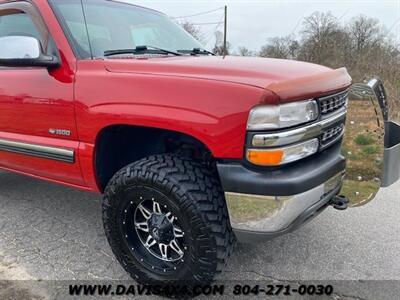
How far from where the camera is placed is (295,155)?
6.70 ft

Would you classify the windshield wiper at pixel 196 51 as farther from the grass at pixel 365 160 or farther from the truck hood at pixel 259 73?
the grass at pixel 365 160

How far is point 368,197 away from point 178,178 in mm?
1411

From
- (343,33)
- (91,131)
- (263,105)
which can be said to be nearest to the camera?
(263,105)

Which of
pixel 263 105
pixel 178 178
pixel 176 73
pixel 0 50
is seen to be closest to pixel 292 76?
pixel 263 105

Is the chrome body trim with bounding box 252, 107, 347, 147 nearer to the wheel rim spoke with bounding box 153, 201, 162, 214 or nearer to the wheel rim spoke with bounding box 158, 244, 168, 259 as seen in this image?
the wheel rim spoke with bounding box 153, 201, 162, 214

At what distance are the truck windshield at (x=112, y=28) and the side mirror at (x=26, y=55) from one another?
0.67 feet

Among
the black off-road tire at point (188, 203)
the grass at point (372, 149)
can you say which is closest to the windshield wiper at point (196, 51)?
the black off-road tire at point (188, 203)

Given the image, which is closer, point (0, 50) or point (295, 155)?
point (295, 155)

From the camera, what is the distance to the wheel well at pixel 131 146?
2449mm

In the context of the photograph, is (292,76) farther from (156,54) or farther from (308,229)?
(308,229)

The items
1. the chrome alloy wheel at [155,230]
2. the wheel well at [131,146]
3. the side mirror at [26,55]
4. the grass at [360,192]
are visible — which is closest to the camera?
the chrome alloy wheel at [155,230]

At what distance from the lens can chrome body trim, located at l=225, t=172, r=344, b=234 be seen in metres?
1.96

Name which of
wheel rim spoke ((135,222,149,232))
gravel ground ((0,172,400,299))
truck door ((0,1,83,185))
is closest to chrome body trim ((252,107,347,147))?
wheel rim spoke ((135,222,149,232))

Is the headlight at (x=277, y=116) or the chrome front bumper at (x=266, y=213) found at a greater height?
the headlight at (x=277, y=116)
